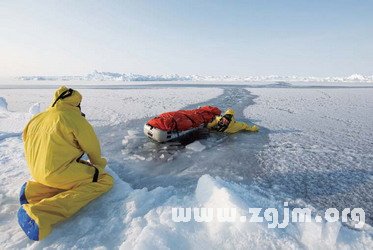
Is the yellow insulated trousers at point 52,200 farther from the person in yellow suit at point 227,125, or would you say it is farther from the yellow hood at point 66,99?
the person in yellow suit at point 227,125

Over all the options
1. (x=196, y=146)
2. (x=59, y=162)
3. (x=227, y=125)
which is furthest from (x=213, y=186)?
(x=227, y=125)

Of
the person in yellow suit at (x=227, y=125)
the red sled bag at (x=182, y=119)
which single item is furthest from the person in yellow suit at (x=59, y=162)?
the person in yellow suit at (x=227, y=125)

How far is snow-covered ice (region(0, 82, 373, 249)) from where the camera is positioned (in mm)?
2652

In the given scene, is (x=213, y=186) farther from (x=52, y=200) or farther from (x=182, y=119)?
(x=182, y=119)

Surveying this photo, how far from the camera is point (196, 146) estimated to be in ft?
19.8

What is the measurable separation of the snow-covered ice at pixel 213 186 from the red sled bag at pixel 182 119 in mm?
333

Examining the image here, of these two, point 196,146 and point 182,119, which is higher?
point 182,119

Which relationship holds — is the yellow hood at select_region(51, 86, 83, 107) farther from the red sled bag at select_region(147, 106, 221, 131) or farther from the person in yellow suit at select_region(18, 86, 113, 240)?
the red sled bag at select_region(147, 106, 221, 131)

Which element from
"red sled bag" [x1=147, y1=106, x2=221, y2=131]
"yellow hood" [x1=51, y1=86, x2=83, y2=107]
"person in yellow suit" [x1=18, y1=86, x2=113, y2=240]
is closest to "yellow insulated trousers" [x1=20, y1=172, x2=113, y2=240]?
"person in yellow suit" [x1=18, y1=86, x2=113, y2=240]

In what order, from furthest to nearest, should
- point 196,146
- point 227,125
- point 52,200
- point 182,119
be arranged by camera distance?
point 227,125, point 182,119, point 196,146, point 52,200

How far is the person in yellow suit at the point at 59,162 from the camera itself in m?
2.91

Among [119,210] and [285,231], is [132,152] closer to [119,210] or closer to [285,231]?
[119,210]

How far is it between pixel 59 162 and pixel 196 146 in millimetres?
3438

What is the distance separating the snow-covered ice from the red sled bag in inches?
13.1
